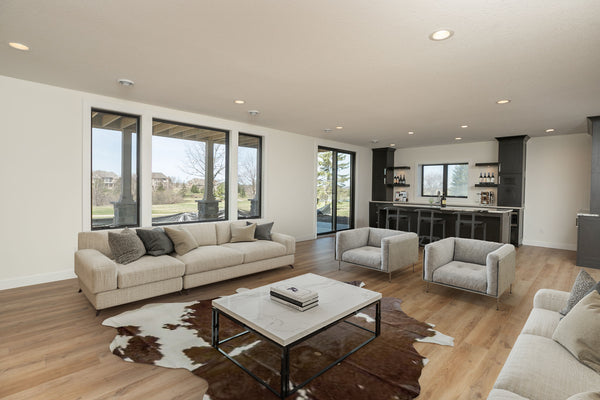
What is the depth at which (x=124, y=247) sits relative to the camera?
11.8 ft

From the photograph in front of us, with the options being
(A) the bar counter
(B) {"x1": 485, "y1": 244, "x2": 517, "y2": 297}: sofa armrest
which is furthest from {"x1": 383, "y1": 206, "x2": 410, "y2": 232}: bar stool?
(B) {"x1": 485, "y1": 244, "x2": 517, "y2": 297}: sofa armrest

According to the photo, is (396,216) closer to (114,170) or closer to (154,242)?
(154,242)

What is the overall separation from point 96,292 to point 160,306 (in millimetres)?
641

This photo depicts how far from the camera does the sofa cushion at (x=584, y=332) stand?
5.43 feet

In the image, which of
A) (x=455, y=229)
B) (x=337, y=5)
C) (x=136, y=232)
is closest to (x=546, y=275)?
(x=455, y=229)

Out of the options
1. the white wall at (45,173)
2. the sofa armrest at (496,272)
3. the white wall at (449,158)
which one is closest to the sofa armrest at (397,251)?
the sofa armrest at (496,272)

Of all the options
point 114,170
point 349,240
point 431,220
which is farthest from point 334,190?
point 114,170

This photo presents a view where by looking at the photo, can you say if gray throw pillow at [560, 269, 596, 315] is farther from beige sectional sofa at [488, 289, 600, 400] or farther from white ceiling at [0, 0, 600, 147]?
white ceiling at [0, 0, 600, 147]

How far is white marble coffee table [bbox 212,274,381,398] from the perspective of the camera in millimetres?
2012

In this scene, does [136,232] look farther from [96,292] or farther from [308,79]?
[308,79]

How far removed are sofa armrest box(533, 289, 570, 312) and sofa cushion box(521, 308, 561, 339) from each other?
7 cm

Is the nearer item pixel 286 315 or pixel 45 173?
pixel 286 315

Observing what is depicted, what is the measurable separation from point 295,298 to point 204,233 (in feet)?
8.80

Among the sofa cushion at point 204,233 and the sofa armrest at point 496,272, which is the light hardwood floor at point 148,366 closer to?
the sofa armrest at point 496,272
